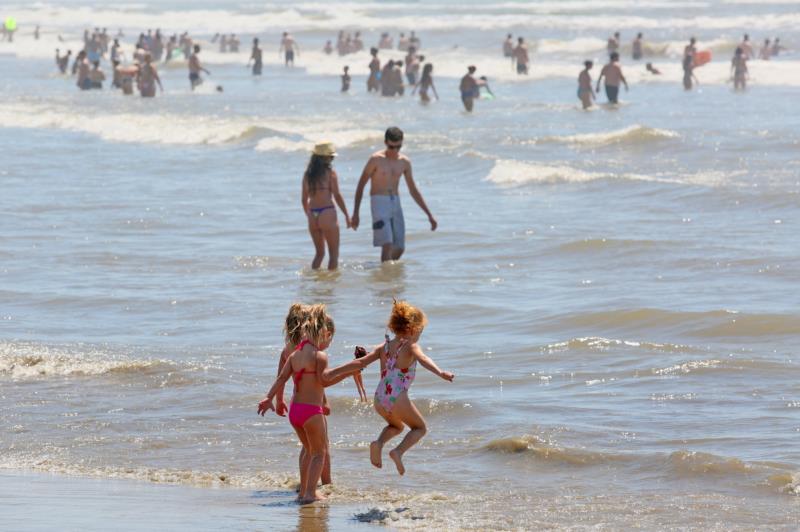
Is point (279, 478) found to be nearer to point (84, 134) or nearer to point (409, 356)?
point (409, 356)

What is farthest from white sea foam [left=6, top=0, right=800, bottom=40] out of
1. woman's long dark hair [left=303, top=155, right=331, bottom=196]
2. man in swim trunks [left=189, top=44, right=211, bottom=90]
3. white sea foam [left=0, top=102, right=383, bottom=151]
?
woman's long dark hair [left=303, top=155, right=331, bottom=196]

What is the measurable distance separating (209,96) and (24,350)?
2987 centimetres

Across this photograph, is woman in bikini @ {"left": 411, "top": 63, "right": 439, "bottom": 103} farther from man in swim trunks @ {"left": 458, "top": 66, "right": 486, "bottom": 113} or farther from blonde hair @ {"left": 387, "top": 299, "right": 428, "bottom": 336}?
blonde hair @ {"left": 387, "top": 299, "right": 428, "bottom": 336}

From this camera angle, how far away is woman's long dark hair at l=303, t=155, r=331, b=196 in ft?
43.1

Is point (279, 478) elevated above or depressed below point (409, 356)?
below

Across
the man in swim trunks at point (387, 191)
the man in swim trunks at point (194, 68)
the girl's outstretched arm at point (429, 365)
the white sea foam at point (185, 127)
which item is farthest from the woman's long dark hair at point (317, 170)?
the man in swim trunks at point (194, 68)

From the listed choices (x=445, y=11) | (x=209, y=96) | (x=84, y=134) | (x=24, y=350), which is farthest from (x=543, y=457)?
(x=445, y=11)

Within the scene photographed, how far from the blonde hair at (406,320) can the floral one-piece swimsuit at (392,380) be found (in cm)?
9

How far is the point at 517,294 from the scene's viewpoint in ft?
43.7

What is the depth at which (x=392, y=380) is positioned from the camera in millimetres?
6906

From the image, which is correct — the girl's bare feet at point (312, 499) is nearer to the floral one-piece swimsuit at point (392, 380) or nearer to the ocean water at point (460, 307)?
the ocean water at point (460, 307)

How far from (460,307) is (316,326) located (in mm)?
5917

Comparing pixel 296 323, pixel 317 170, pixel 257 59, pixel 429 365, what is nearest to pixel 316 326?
pixel 296 323

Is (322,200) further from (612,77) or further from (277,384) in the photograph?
(612,77)
